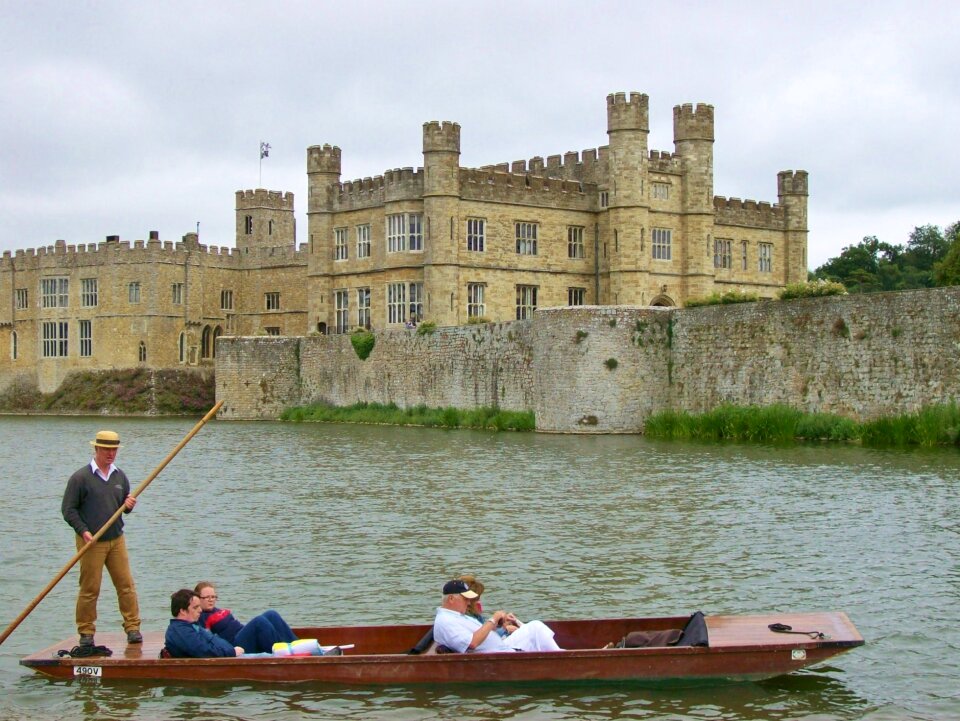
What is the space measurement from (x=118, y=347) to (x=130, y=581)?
180ft

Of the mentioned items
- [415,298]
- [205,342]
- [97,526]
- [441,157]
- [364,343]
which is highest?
[441,157]

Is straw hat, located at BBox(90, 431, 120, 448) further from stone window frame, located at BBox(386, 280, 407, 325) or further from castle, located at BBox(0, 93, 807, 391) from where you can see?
stone window frame, located at BBox(386, 280, 407, 325)

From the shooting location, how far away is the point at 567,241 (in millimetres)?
52781

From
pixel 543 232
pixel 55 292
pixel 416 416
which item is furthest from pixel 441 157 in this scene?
pixel 55 292

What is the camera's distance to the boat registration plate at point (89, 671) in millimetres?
12367

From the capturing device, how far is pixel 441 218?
4959 cm

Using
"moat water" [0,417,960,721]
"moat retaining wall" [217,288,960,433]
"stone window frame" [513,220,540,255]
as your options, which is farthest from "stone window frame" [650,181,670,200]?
"moat water" [0,417,960,721]

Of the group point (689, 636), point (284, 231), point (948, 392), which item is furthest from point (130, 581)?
point (284, 231)

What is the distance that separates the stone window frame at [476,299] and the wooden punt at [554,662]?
1505 inches

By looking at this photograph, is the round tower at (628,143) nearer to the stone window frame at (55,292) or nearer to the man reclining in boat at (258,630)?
the stone window frame at (55,292)

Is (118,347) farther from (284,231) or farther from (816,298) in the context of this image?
(816,298)

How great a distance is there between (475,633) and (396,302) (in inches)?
1567

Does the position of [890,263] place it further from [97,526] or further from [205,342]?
[97,526]

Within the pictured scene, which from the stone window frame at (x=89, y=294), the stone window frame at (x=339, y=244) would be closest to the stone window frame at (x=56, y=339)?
the stone window frame at (x=89, y=294)
